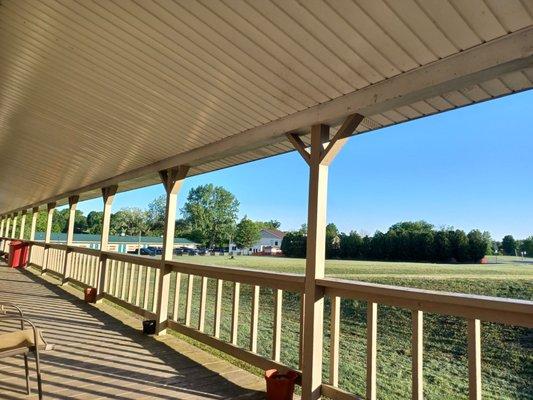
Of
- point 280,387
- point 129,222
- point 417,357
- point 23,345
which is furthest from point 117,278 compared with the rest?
point 129,222

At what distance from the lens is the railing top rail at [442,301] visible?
70.2 inches

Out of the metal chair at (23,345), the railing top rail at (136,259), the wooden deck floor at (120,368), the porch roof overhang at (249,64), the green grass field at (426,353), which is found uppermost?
the porch roof overhang at (249,64)

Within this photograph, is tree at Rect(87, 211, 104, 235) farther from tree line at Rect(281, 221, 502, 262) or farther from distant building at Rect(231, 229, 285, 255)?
tree line at Rect(281, 221, 502, 262)

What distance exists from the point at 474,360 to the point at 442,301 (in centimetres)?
31

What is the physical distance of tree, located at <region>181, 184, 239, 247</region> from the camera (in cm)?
6706

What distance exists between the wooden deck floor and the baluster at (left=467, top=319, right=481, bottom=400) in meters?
1.48

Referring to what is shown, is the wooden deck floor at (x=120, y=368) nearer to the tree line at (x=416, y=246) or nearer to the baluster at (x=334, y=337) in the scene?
the baluster at (x=334, y=337)

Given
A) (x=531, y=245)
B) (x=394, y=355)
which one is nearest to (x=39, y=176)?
(x=394, y=355)

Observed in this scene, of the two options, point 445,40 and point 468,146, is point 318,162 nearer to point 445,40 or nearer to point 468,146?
point 445,40

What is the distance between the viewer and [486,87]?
2.33 meters

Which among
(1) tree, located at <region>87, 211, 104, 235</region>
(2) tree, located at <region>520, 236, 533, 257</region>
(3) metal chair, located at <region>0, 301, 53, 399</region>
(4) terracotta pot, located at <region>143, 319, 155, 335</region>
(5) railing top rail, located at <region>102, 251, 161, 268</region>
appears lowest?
(4) terracotta pot, located at <region>143, 319, 155, 335</region>

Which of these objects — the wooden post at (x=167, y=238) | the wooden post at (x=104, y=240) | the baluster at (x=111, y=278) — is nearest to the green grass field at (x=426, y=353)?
the wooden post at (x=167, y=238)

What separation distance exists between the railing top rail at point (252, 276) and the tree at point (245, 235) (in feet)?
211

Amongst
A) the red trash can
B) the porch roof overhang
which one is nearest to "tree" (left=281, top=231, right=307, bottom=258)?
the red trash can
